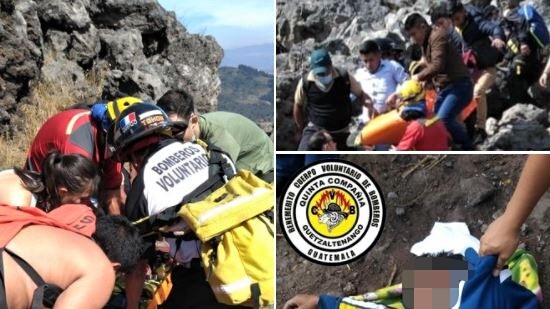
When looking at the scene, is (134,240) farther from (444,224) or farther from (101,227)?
(444,224)

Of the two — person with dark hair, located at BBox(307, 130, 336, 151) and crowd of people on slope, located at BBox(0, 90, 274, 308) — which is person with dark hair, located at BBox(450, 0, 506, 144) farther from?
crowd of people on slope, located at BBox(0, 90, 274, 308)

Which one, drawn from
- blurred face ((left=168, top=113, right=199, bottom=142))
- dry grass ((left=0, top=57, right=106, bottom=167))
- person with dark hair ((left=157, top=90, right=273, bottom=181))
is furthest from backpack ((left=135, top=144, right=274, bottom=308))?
dry grass ((left=0, top=57, right=106, bottom=167))

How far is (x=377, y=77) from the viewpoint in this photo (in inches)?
114

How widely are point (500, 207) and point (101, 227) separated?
1543 mm

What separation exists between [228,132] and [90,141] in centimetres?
157

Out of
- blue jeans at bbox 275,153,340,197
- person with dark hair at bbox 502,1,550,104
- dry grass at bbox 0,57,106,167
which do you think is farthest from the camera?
dry grass at bbox 0,57,106,167

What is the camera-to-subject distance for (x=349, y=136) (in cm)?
299

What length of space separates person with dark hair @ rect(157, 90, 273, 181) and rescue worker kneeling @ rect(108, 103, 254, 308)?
43.8 inches

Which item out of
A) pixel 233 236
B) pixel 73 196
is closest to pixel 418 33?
pixel 233 236

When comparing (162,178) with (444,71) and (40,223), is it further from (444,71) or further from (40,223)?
(444,71)

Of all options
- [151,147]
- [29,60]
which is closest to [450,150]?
[151,147]

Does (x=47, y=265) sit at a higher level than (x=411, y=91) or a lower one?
lower

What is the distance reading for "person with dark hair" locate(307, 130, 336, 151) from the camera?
298cm

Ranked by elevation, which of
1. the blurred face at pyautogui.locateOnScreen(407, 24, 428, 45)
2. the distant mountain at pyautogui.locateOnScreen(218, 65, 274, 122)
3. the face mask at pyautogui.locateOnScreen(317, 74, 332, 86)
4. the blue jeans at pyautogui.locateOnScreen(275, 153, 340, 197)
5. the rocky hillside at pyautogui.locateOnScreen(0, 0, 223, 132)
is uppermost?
the blurred face at pyautogui.locateOnScreen(407, 24, 428, 45)
